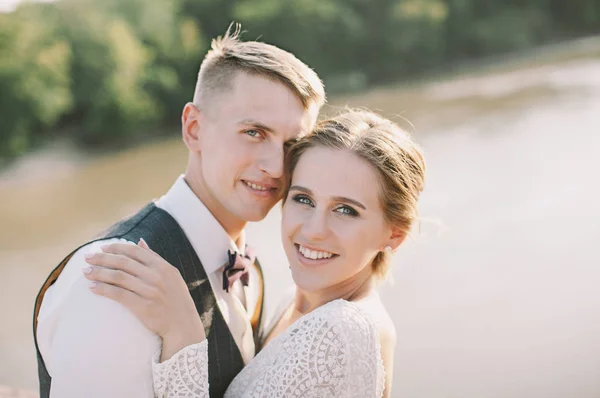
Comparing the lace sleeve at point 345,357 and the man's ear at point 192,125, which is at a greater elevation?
the man's ear at point 192,125

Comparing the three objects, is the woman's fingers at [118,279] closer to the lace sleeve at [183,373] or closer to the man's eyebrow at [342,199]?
the lace sleeve at [183,373]

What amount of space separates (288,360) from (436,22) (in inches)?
970

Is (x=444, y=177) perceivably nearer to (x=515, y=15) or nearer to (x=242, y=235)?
(x=242, y=235)

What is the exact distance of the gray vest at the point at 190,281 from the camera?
6.91 ft

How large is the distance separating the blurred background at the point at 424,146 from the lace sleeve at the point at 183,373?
44.1 inches

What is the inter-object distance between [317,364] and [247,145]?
2.67 ft

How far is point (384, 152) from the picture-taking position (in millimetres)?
2326

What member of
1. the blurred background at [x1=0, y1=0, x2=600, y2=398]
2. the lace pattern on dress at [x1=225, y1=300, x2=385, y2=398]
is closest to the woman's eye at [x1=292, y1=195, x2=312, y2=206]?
the lace pattern on dress at [x1=225, y1=300, x2=385, y2=398]

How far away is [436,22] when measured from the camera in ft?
82.7

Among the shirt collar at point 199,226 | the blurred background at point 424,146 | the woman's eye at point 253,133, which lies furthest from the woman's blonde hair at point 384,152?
the shirt collar at point 199,226

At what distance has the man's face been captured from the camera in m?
2.38

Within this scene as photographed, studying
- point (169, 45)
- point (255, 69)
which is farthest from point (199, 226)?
point (169, 45)

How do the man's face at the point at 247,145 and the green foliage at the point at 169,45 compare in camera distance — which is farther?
the green foliage at the point at 169,45

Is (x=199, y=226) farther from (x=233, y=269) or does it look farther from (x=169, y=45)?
(x=169, y=45)
